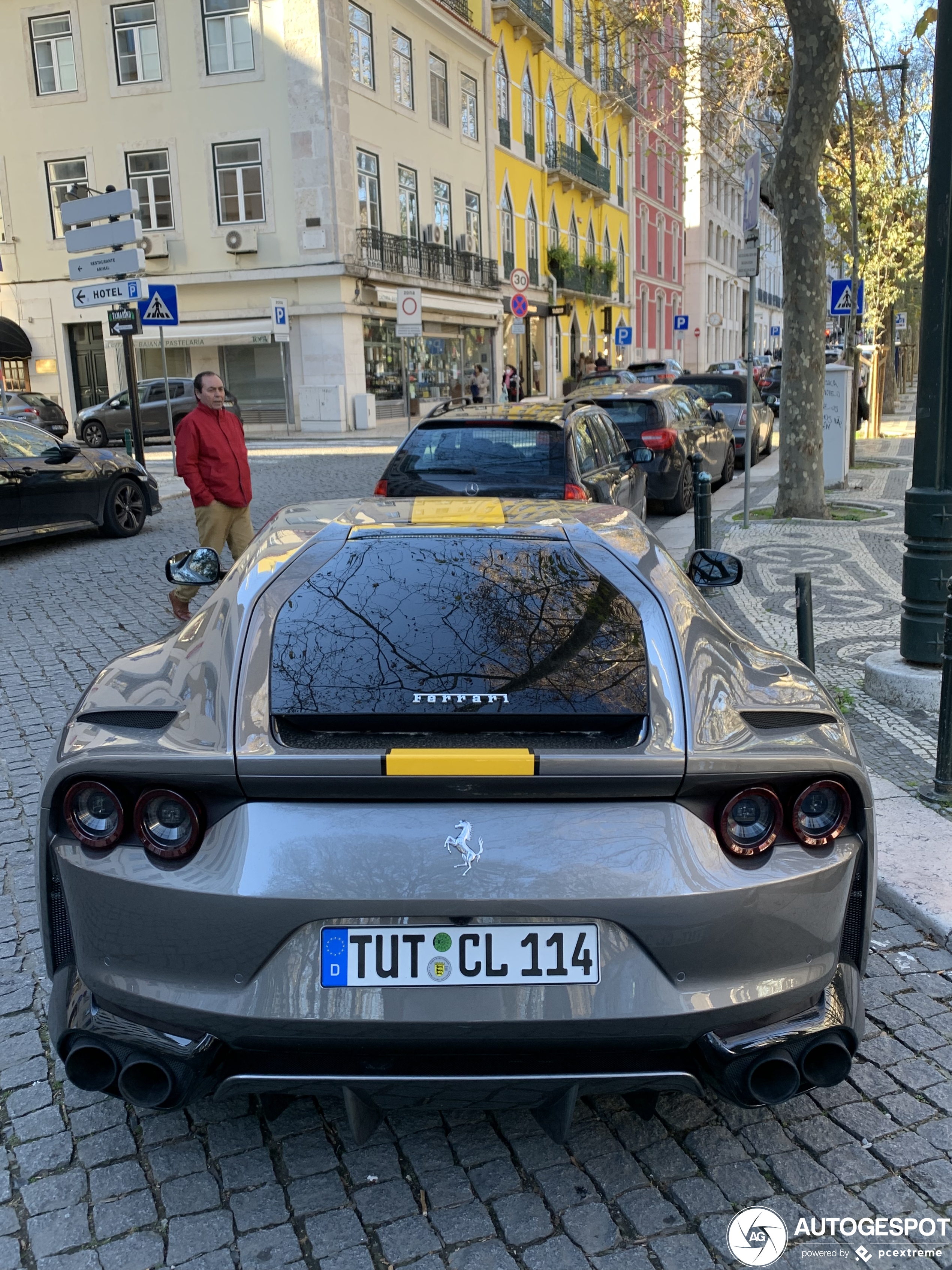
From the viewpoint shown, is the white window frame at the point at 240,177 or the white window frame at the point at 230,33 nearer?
the white window frame at the point at 230,33

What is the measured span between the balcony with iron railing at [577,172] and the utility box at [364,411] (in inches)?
772

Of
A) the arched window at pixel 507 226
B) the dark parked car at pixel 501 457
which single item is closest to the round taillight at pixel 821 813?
the dark parked car at pixel 501 457

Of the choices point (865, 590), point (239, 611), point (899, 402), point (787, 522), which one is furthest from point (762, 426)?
point (899, 402)

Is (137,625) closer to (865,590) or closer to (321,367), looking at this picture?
(865,590)

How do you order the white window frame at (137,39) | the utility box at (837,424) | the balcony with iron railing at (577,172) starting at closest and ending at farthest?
the utility box at (837,424) < the white window frame at (137,39) < the balcony with iron railing at (577,172)

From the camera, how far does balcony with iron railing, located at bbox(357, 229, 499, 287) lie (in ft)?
107

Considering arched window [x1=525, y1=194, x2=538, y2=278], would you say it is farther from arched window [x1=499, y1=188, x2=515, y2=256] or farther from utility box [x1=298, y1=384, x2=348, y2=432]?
utility box [x1=298, y1=384, x2=348, y2=432]

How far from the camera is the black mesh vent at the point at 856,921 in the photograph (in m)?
2.49

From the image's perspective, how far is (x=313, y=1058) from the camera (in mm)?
2250

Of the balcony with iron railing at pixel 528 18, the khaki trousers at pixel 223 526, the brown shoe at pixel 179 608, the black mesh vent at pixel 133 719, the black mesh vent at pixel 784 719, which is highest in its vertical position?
the balcony with iron railing at pixel 528 18

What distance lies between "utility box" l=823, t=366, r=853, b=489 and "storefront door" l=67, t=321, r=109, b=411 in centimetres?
2534

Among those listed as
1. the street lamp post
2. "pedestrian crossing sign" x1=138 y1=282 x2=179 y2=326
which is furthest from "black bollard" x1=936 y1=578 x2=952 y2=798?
"pedestrian crossing sign" x1=138 y1=282 x2=179 y2=326

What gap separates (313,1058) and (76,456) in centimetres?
1096

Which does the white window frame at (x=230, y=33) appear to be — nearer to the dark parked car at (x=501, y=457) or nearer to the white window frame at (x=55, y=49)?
the white window frame at (x=55, y=49)
